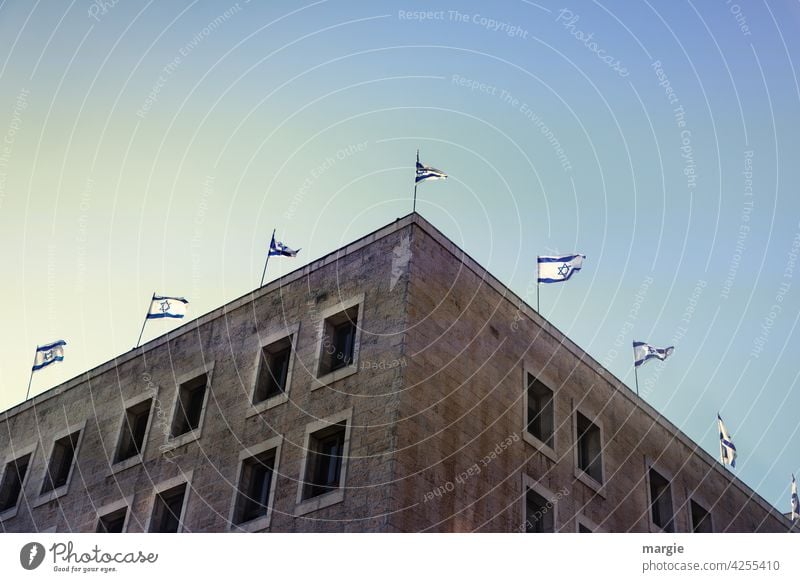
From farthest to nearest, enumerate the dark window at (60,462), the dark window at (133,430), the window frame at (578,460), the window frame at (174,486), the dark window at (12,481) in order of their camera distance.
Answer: the dark window at (12,481) → the dark window at (60,462) → the dark window at (133,430) → the window frame at (578,460) → the window frame at (174,486)

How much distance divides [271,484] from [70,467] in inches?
505

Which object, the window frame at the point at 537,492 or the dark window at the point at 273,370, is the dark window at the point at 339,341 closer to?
the dark window at the point at 273,370

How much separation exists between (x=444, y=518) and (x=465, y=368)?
5759mm

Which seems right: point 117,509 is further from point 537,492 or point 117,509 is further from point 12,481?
point 537,492

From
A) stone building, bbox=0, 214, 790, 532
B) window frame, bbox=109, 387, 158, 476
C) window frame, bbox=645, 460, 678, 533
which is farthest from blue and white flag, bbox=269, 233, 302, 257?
window frame, bbox=645, 460, 678, 533

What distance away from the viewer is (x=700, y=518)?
49.6 meters

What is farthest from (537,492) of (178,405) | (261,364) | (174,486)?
(178,405)

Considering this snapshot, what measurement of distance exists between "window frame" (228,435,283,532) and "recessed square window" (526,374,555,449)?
9206mm

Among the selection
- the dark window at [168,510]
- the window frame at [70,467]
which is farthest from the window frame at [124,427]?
the window frame at [70,467]

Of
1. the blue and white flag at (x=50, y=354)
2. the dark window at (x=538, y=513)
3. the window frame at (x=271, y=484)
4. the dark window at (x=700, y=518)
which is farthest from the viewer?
the blue and white flag at (x=50, y=354)

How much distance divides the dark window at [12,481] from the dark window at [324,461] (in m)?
17.2

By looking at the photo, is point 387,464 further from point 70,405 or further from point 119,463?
point 70,405

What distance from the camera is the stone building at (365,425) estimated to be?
36656 mm
